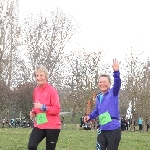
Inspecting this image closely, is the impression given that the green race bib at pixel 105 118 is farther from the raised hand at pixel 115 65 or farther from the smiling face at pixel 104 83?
the raised hand at pixel 115 65

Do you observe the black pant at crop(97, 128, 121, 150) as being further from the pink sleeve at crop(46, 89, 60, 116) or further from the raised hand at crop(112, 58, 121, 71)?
the raised hand at crop(112, 58, 121, 71)

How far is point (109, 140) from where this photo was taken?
21.9 ft

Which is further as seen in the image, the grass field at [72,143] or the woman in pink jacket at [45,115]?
the grass field at [72,143]

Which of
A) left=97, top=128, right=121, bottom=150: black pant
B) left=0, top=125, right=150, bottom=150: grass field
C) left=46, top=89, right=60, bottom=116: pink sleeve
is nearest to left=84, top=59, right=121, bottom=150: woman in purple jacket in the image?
left=97, top=128, right=121, bottom=150: black pant

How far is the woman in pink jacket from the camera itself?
22.7 ft

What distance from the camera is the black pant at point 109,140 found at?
21.8ft

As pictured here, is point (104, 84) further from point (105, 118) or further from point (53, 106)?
point (53, 106)

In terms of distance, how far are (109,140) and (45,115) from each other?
1139 mm

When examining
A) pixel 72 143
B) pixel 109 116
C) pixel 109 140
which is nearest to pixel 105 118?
pixel 109 116

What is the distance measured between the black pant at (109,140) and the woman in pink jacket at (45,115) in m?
0.78

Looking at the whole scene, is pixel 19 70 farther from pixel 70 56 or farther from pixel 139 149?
pixel 139 149

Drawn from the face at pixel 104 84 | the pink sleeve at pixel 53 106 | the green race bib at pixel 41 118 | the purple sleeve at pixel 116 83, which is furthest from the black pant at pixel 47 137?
the purple sleeve at pixel 116 83

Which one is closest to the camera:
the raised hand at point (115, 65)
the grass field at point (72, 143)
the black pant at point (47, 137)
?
the raised hand at point (115, 65)

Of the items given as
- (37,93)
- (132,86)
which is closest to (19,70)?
(132,86)
